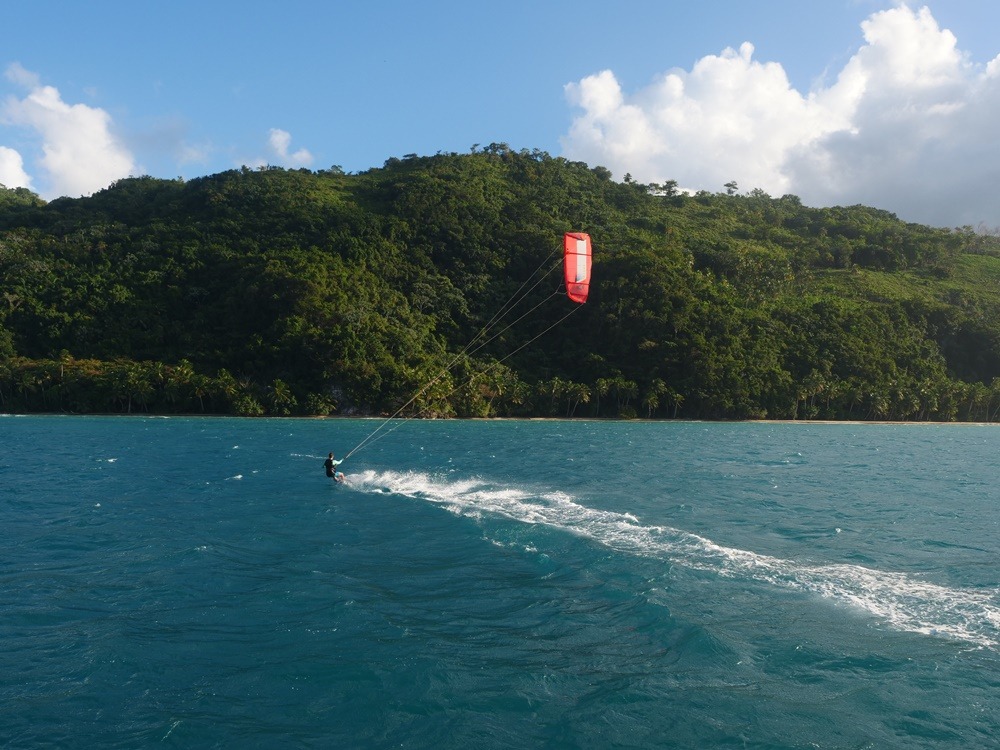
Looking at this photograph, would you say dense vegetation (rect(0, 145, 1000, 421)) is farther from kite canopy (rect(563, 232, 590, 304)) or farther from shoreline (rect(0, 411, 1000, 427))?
kite canopy (rect(563, 232, 590, 304))

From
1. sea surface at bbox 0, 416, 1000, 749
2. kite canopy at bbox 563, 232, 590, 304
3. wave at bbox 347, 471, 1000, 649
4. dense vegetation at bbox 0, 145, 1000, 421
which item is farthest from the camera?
dense vegetation at bbox 0, 145, 1000, 421

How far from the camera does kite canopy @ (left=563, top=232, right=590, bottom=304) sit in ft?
69.1

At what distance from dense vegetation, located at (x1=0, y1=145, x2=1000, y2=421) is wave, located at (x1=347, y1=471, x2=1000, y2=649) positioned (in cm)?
4839

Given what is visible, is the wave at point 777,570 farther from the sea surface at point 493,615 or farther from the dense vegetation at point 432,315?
the dense vegetation at point 432,315

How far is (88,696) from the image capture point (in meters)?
9.02

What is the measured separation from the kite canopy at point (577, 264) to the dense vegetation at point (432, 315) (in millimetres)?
48268

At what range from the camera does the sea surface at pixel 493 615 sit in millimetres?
8508

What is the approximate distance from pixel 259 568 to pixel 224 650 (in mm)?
4222

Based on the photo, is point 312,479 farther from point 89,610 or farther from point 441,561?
point 89,610

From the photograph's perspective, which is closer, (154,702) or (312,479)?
(154,702)

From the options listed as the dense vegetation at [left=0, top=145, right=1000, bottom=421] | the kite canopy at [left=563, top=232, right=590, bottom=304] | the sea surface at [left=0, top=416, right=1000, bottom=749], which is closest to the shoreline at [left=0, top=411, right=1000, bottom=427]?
the dense vegetation at [left=0, top=145, right=1000, bottom=421]

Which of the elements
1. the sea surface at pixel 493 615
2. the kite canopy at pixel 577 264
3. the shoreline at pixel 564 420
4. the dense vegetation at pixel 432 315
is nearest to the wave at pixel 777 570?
the sea surface at pixel 493 615

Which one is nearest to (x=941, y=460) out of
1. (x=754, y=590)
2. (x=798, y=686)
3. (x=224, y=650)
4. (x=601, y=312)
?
(x=754, y=590)

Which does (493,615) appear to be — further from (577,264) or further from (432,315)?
(432,315)
